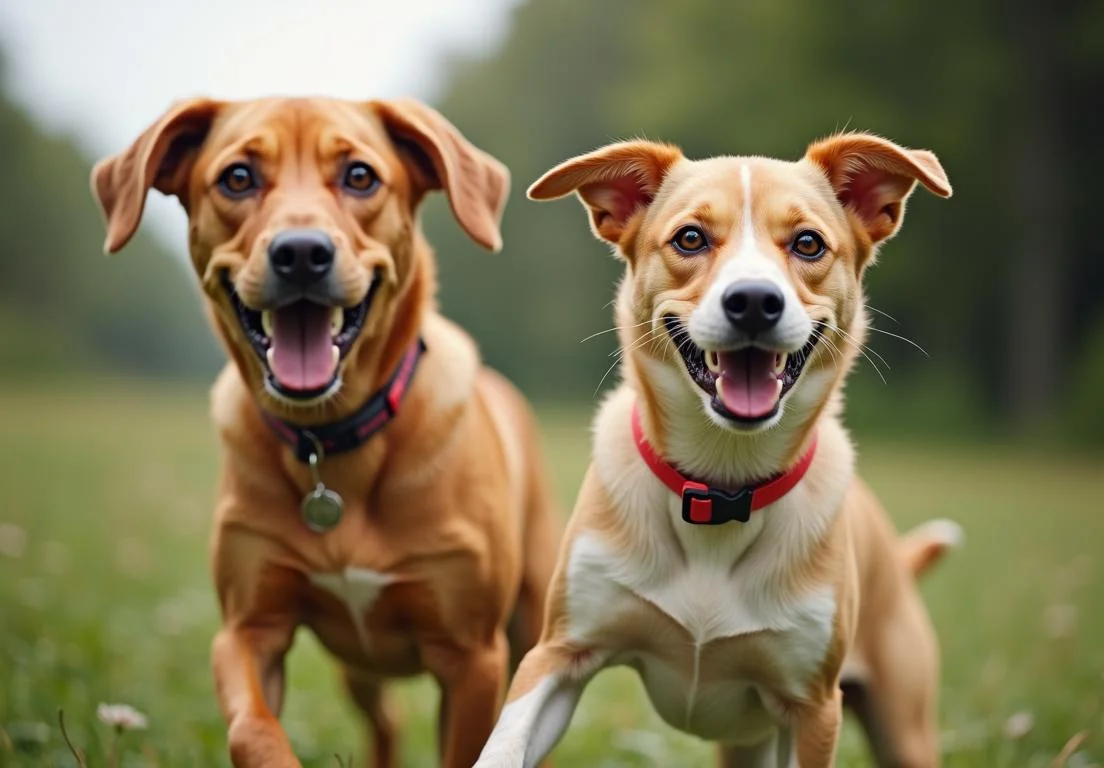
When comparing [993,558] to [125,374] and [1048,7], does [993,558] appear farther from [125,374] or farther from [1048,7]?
[125,374]

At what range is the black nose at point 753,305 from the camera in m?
3.00

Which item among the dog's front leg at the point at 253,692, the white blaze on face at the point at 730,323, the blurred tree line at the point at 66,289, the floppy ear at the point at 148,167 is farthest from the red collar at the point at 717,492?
the blurred tree line at the point at 66,289

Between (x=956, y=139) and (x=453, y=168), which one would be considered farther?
(x=956, y=139)

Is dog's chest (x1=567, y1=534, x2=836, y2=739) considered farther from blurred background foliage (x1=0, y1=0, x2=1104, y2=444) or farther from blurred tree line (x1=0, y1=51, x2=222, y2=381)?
blurred tree line (x1=0, y1=51, x2=222, y2=381)

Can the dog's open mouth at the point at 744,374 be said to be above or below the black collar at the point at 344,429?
above

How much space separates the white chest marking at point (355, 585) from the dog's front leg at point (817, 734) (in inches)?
51.9

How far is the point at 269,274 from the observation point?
3496 millimetres

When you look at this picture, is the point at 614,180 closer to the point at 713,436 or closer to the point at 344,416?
the point at 713,436

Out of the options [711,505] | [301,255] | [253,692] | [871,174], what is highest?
[871,174]

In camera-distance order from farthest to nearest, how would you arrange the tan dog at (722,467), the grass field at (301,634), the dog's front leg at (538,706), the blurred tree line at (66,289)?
the blurred tree line at (66,289)
the grass field at (301,634)
the tan dog at (722,467)
the dog's front leg at (538,706)

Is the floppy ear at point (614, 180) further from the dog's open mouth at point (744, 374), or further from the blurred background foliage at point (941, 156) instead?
the blurred background foliage at point (941, 156)

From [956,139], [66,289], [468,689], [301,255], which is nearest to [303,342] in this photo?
Answer: [301,255]

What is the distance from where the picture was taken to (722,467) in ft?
11.6

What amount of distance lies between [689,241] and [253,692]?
1803 mm
